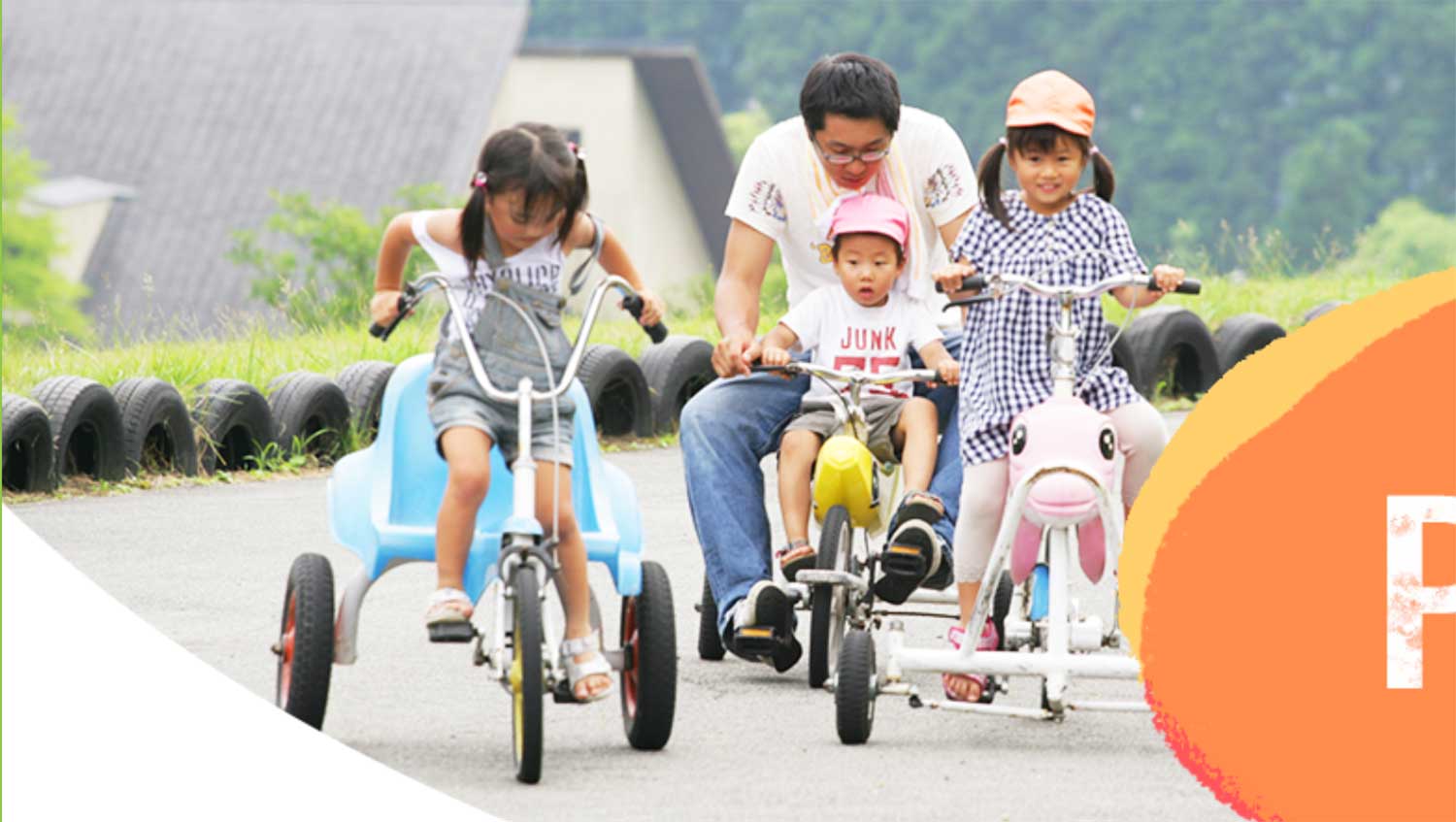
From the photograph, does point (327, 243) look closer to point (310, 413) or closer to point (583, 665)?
point (310, 413)

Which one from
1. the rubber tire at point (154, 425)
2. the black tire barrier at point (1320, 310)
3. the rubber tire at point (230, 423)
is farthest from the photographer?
the black tire barrier at point (1320, 310)

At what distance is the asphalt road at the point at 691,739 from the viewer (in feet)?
15.6

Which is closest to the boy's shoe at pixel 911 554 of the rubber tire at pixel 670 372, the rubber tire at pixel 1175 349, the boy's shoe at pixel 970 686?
the boy's shoe at pixel 970 686

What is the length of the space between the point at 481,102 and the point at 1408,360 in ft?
126

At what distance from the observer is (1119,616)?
575 centimetres

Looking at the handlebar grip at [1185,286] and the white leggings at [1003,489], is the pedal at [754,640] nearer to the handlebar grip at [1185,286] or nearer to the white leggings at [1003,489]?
the white leggings at [1003,489]

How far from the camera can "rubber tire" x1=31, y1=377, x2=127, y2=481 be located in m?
8.55

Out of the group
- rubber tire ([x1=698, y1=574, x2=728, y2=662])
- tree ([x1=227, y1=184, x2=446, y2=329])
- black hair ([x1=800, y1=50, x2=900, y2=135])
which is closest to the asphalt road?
rubber tire ([x1=698, y1=574, x2=728, y2=662])

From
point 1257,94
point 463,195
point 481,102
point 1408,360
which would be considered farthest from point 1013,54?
point 1408,360

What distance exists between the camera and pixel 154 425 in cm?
904

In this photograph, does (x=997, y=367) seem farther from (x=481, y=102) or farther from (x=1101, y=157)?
(x=481, y=102)

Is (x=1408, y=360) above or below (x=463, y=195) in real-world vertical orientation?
below

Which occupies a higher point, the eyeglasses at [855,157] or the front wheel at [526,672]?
the eyeglasses at [855,157]

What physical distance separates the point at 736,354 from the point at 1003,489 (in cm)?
77
